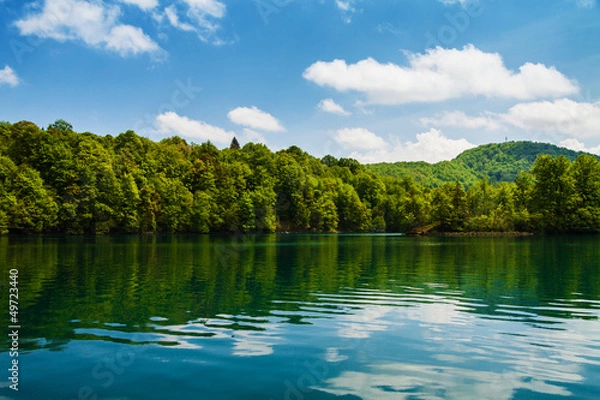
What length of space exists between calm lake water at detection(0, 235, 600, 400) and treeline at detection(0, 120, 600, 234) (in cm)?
7222

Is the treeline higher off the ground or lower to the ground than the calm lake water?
higher

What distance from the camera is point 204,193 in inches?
4724

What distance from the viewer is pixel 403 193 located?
567ft

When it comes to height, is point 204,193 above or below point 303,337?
above

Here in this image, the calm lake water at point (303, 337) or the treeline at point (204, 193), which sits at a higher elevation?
the treeline at point (204, 193)

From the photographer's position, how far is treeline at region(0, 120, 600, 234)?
303 feet

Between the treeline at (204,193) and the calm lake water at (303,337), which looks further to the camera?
the treeline at (204,193)

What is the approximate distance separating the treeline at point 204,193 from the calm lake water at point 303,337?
72.2m

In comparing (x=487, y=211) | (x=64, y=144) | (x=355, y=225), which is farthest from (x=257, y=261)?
(x=355, y=225)

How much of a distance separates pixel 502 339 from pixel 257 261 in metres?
26.3

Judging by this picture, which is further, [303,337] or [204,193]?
[204,193]

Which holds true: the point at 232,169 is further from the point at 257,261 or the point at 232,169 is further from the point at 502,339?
the point at 502,339

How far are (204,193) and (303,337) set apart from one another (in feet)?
359

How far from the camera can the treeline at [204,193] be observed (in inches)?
3634
